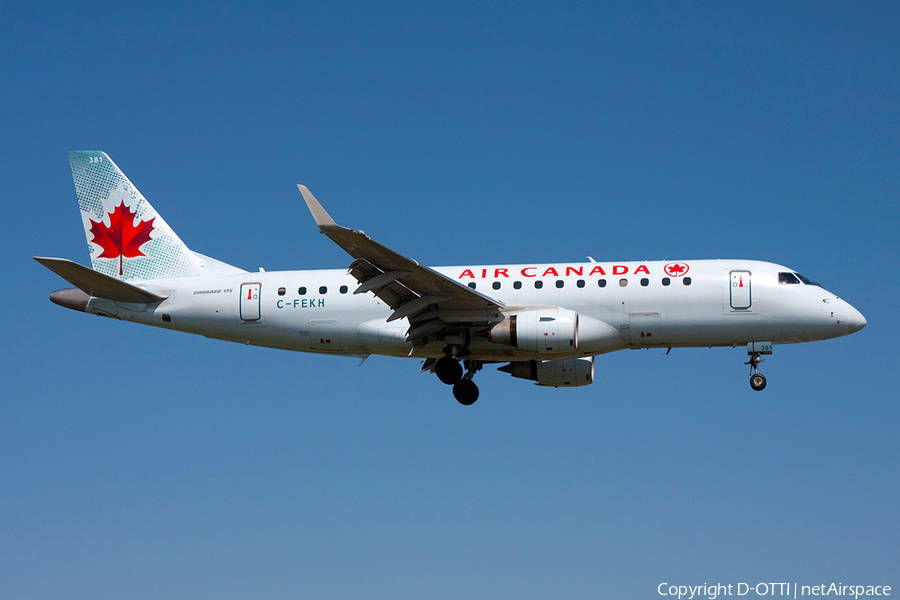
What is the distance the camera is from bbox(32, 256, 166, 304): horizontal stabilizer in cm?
3078

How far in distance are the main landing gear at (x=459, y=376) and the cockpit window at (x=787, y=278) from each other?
9795mm

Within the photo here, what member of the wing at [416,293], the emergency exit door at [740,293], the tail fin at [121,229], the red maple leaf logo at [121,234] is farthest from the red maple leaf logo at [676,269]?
the red maple leaf logo at [121,234]

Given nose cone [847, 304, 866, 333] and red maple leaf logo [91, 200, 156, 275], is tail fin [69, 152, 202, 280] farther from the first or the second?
nose cone [847, 304, 866, 333]

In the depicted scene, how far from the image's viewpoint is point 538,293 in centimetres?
3106

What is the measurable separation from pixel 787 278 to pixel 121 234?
22780mm

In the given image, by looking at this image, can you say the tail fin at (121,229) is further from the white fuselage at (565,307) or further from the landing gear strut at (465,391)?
the landing gear strut at (465,391)

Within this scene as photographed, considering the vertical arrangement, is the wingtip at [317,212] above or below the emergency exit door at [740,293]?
above

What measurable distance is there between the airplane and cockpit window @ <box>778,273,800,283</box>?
3cm

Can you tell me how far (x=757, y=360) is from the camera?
101ft

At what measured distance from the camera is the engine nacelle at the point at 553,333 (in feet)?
97.3

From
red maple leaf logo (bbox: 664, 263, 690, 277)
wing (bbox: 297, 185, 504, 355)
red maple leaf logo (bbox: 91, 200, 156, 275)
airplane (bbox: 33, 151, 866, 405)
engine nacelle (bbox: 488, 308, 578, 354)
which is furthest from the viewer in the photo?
red maple leaf logo (bbox: 91, 200, 156, 275)

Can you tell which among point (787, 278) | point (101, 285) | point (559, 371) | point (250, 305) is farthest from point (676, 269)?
point (101, 285)

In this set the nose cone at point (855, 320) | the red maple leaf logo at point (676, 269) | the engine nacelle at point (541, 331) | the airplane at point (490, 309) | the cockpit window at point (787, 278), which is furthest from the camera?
the red maple leaf logo at point (676, 269)

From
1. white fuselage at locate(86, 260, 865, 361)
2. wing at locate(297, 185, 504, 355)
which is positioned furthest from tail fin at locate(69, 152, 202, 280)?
wing at locate(297, 185, 504, 355)
